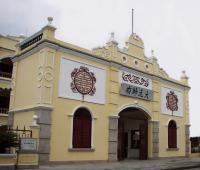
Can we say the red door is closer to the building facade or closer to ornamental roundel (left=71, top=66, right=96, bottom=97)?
the building facade

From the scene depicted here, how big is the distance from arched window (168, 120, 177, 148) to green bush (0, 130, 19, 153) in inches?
534

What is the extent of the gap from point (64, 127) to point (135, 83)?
664 centimetres

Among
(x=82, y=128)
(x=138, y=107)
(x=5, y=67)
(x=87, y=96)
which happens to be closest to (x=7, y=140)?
(x=82, y=128)

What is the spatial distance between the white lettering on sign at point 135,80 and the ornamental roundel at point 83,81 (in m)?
2.52

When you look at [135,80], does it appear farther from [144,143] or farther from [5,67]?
[5,67]

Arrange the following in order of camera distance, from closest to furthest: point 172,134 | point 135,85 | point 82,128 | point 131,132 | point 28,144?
point 28,144, point 82,128, point 135,85, point 172,134, point 131,132

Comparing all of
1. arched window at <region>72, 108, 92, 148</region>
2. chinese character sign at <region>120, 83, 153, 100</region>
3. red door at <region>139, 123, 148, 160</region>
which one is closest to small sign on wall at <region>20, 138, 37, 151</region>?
arched window at <region>72, 108, 92, 148</region>

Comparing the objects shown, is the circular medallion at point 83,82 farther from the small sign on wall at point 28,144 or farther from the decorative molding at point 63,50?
the small sign on wall at point 28,144

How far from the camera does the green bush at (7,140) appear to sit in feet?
43.1

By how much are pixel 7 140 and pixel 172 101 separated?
14748 mm

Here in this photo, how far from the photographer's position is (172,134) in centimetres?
2430

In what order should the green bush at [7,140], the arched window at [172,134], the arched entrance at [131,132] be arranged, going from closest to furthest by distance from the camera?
the green bush at [7,140] < the arched window at [172,134] < the arched entrance at [131,132]

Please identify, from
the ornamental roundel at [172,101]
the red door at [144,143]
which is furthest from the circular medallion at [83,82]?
the ornamental roundel at [172,101]

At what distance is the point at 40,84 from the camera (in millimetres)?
16016
